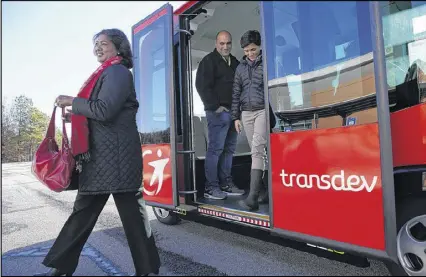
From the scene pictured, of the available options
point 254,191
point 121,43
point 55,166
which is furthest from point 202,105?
point 55,166

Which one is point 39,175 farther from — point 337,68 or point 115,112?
point 337,68

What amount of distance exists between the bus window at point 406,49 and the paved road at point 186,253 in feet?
4.35

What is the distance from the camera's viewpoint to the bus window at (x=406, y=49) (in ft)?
7.27

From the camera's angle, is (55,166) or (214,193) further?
(214,193)

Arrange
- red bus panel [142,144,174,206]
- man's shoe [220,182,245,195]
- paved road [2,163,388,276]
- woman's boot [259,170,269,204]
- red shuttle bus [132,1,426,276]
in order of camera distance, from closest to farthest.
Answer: red shuttle bus [132,1,426,276], paved road [2,163,388,276], woman's boot [259,170,269,204], red bus panel [142,144,174,206], man's shoe [220,182,245,195]

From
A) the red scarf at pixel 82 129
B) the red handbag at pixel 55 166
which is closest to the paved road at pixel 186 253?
the red handbag at pixel 55 166

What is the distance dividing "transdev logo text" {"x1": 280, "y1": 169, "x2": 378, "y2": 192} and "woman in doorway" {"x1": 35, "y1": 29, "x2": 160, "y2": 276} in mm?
1108

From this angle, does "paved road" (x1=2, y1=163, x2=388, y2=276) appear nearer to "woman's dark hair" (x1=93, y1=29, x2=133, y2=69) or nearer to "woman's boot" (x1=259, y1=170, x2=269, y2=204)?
"woman's boot" (x1=259, y1=170, x2=269, y2=204)

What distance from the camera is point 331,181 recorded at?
217 centimetres

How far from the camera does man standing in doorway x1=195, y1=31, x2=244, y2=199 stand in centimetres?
385

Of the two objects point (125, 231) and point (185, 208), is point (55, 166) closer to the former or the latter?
point (125, 231)

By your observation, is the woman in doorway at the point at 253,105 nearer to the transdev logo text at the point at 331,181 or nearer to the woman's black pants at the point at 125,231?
the transdev logo text at the point at 331,181

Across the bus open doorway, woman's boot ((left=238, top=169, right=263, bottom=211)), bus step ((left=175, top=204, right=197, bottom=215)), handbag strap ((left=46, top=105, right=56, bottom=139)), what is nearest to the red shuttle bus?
woman's boot ((left=238, top=169, right=263, bottom=211))

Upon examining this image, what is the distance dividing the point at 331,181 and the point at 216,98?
2048 millimetres
